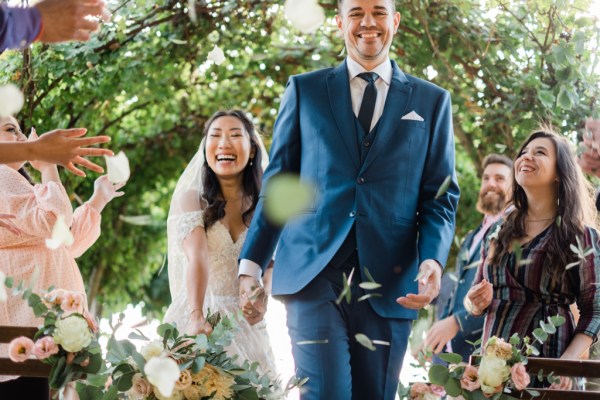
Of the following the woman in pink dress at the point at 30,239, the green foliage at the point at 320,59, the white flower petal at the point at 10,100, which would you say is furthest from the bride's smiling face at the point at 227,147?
the white flower petal at the point at 10,100

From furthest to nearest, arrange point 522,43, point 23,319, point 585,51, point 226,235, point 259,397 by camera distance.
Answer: point 522,43
point 585,51
point 226,235
point 23,319
point 259,397

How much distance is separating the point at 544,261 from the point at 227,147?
5.08 feet

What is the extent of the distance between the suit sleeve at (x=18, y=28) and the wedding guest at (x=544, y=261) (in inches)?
83.1

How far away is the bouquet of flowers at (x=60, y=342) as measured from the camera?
3102 mm

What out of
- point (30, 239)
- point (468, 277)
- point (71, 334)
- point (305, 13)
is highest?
point (305, 13)

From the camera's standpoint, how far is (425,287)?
3.30 metres

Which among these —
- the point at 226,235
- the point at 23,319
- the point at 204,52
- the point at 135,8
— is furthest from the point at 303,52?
the point at 23,319

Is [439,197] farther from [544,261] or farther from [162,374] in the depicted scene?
[162,374]

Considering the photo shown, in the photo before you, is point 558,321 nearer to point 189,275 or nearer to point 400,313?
point 400,313

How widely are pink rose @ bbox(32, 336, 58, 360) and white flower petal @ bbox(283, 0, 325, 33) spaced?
278 cm

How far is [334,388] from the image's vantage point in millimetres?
3318

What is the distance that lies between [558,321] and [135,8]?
3.80 m

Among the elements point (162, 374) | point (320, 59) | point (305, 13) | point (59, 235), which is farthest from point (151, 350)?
Result: point (320, 59)

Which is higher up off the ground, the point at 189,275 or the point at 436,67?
the point at 436,67
